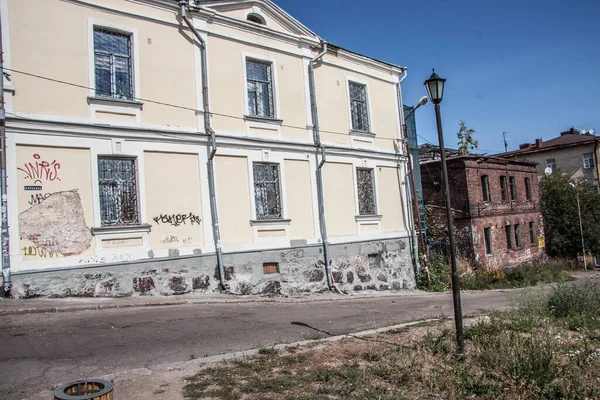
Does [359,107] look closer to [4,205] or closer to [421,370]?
[4,205]

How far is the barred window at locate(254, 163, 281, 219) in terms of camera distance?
46.6 feet

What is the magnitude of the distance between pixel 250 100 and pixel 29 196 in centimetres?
659

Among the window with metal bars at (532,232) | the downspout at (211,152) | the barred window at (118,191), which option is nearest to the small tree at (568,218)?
the window with metal bars at (532,232)

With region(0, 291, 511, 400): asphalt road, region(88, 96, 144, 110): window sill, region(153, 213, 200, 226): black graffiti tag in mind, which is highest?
region(88, 96, 144, 110): window sill

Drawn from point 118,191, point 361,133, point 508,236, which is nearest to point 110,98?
point 118,191

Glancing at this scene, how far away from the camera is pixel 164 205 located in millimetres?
12086

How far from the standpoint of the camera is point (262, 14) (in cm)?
1493

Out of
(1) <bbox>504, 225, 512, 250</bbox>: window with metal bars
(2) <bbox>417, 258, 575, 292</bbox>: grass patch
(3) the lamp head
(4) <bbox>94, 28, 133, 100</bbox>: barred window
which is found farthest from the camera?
(1) <bbox>504, 225, 512, 250</bbox>: window with metal bars

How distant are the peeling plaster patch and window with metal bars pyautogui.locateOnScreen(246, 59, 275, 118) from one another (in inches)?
223

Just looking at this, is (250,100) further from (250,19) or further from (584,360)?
(584,360)

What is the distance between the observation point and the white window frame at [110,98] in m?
11.2

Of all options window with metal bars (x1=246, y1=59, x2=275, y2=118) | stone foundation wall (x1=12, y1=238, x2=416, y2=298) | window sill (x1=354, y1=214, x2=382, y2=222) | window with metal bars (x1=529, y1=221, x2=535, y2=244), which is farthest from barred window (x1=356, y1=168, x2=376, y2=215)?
→ window with metal bars (x1=529, y1=221, x2=535, y2=244)

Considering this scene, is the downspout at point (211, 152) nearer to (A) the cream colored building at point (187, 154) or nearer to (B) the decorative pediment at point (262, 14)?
(A) the cream colored building at point (187, 154)

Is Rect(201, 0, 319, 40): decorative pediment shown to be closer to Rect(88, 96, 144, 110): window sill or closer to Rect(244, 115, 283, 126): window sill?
Rect(244, 115, 283, 126): window sill
